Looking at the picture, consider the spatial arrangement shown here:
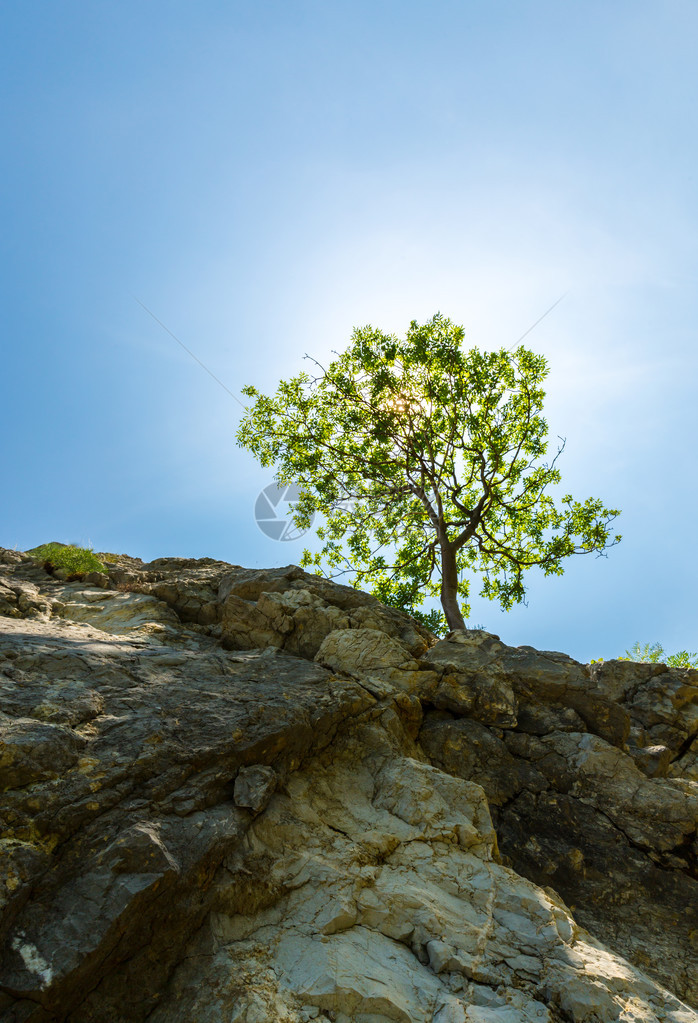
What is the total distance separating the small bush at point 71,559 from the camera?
12.6 meters

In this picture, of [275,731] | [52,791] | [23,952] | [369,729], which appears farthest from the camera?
[369,729]

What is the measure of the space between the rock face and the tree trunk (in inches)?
267

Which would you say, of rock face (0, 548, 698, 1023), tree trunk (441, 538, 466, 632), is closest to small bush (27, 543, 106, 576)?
rock face (0, 548, 698, 1023)

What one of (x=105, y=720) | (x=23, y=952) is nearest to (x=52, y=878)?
(x=23, y=952)

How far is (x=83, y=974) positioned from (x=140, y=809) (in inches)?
50.8

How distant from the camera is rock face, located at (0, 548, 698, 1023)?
462 centimetres

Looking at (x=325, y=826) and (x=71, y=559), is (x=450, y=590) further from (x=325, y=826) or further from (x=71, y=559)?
(x=325, y=826)

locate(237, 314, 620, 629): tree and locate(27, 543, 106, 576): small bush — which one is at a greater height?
locate(237, 314, 620, 629): tree

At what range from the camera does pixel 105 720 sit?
20.7 feet

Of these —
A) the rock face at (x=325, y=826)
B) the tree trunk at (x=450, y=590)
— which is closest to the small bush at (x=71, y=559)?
the rock face at (x=325, y=826)

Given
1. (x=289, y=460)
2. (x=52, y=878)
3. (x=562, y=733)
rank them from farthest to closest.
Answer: (x=289, y=460) < (x=562, y=733) < (x=52, y=878)

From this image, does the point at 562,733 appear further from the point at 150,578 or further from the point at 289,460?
the point at 289,460

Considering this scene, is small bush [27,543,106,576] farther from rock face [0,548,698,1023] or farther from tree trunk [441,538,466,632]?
tree trunk [441,538,466,632]

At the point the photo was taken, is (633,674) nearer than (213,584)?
Yes
